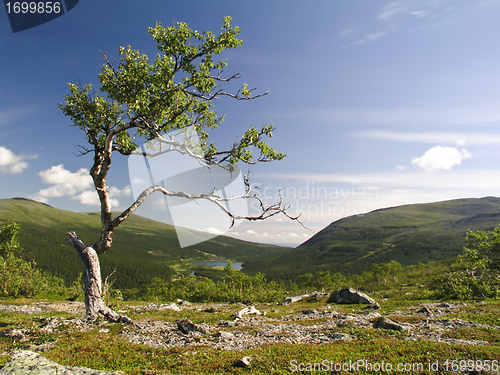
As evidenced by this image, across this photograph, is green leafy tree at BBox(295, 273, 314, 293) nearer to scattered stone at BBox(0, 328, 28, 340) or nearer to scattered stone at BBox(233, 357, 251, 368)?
scattered stone at BBox(0, 328, 28, 340)

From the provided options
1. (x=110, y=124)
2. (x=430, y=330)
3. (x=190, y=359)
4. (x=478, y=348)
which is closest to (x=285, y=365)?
(x=190, y=359)

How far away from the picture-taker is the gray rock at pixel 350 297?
102 ft

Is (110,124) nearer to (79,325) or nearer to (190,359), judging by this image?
(79,325)

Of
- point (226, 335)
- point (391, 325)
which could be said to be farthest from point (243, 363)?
point (391, 325)

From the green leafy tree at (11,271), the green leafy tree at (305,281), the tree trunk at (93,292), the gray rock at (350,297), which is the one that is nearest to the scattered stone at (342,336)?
the tree trunk at (93,292)

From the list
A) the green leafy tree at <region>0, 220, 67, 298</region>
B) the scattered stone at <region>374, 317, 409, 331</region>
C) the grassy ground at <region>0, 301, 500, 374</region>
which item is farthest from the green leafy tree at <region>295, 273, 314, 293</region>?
the grassy ground at <region>0, 301, 500, 374</region>

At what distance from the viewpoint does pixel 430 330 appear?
12914 millimetres

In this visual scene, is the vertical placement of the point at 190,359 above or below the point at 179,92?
below

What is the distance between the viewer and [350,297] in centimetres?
3231

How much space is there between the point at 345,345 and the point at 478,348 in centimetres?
455

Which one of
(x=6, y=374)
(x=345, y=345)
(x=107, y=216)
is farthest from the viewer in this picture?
(x=107, y=216)

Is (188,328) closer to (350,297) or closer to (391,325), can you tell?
(391,325)

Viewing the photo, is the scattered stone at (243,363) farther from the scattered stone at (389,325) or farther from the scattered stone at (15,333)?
the scattered stone at (15,333)

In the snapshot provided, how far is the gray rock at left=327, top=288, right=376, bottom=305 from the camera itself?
102 ft
